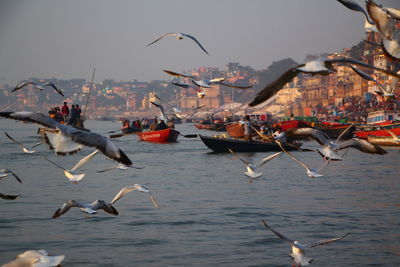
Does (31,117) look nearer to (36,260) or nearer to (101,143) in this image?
(101,143)

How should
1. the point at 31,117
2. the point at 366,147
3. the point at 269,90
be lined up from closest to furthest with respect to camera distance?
the point at 269,90 → the point at 31,117 → the point at 366,147

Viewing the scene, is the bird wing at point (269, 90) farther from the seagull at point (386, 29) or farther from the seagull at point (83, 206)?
the seagull at point (83, 206)

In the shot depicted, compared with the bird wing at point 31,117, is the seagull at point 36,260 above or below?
below

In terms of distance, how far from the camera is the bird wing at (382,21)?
680 cm

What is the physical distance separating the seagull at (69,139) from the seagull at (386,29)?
381cm

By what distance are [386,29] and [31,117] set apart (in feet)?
16.1

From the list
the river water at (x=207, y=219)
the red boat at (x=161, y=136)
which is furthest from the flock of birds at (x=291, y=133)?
the red boat at (x=161, y=136)

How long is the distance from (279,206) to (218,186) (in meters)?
4.74

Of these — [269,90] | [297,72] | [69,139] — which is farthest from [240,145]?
[269,90]

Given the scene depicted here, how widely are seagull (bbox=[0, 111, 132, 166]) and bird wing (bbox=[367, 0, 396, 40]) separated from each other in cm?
380

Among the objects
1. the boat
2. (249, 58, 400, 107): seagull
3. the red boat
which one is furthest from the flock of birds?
the red boat

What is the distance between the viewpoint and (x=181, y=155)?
35562mm

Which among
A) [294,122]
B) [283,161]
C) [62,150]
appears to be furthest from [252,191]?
[294,122]

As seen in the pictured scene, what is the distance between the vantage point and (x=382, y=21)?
6.91 metres
